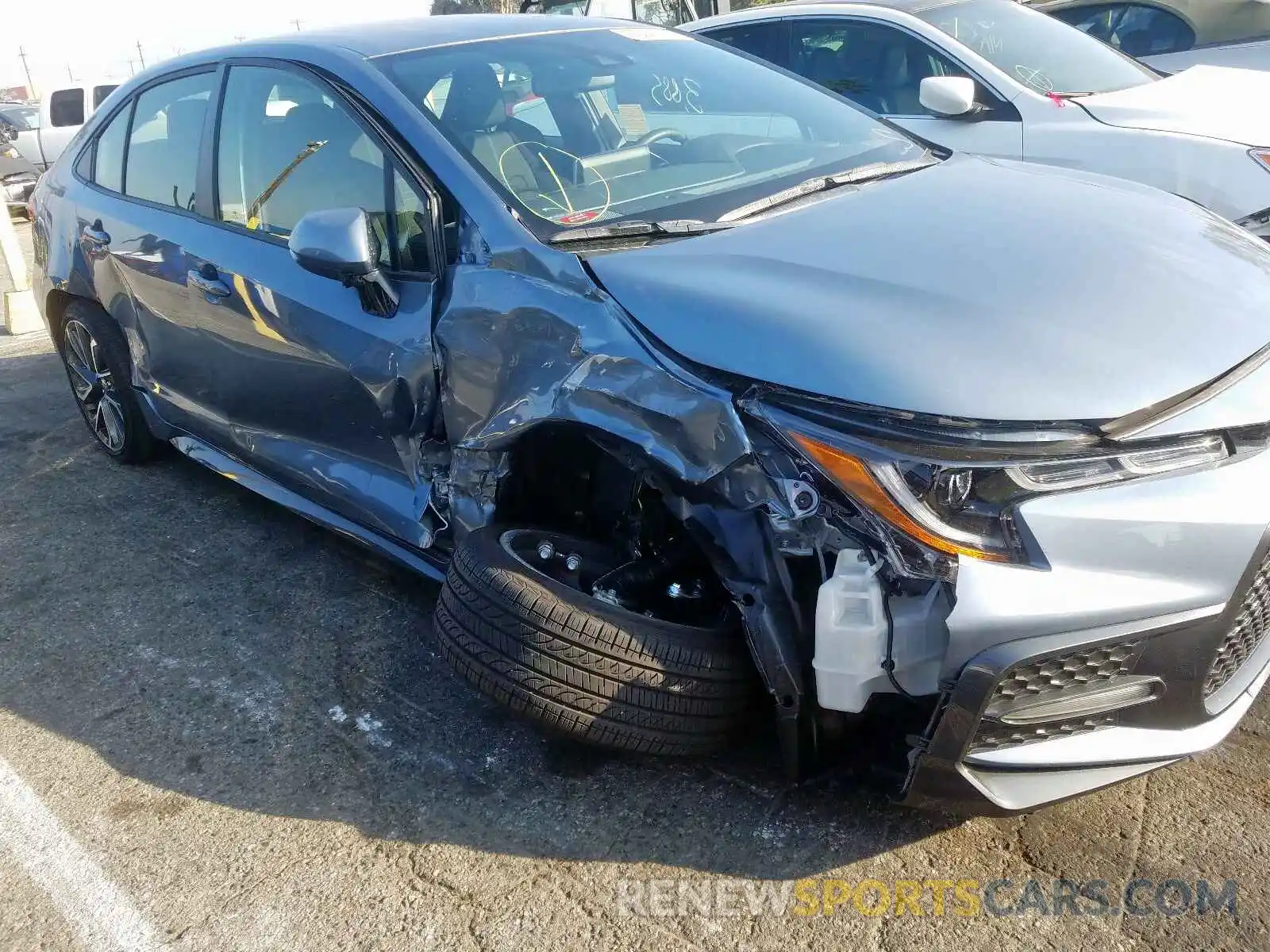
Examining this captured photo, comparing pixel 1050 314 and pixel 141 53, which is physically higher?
pixel 1050 314

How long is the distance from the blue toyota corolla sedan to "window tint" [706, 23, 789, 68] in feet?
8.79

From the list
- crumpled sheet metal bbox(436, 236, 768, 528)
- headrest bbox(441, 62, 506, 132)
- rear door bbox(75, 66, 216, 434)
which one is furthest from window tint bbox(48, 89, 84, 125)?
crumpled sheet metal bbox(436, 236, 768, 528)

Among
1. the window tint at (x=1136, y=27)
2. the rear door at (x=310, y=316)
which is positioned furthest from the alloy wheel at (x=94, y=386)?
the window tint at (x=1136, y=27)

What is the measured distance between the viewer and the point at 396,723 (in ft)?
9.42

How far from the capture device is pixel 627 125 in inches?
122

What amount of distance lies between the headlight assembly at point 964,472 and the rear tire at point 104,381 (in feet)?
11.5

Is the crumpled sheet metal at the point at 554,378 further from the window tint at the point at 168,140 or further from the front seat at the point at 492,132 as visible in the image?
the window tint at the point at 168,140

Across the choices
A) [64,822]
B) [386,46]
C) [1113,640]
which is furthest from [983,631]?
[386,46]

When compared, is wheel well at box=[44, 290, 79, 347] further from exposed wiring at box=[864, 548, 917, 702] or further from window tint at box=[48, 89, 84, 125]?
window tint at box=[48, 89, 84, 125]

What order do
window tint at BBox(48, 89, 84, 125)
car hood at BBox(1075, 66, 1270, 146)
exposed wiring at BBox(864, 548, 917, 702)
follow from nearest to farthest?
exposed wiring at BBox(864, 548, 917, 702), car hood at BBox(1075, 66, 1270, 146), window tint at BBox(48, 89, 84, 125)

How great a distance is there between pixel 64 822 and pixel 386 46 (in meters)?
2.24

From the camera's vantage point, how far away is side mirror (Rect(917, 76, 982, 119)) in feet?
15.9

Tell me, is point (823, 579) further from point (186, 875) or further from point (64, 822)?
point (64, 822)

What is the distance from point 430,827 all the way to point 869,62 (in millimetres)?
4706
